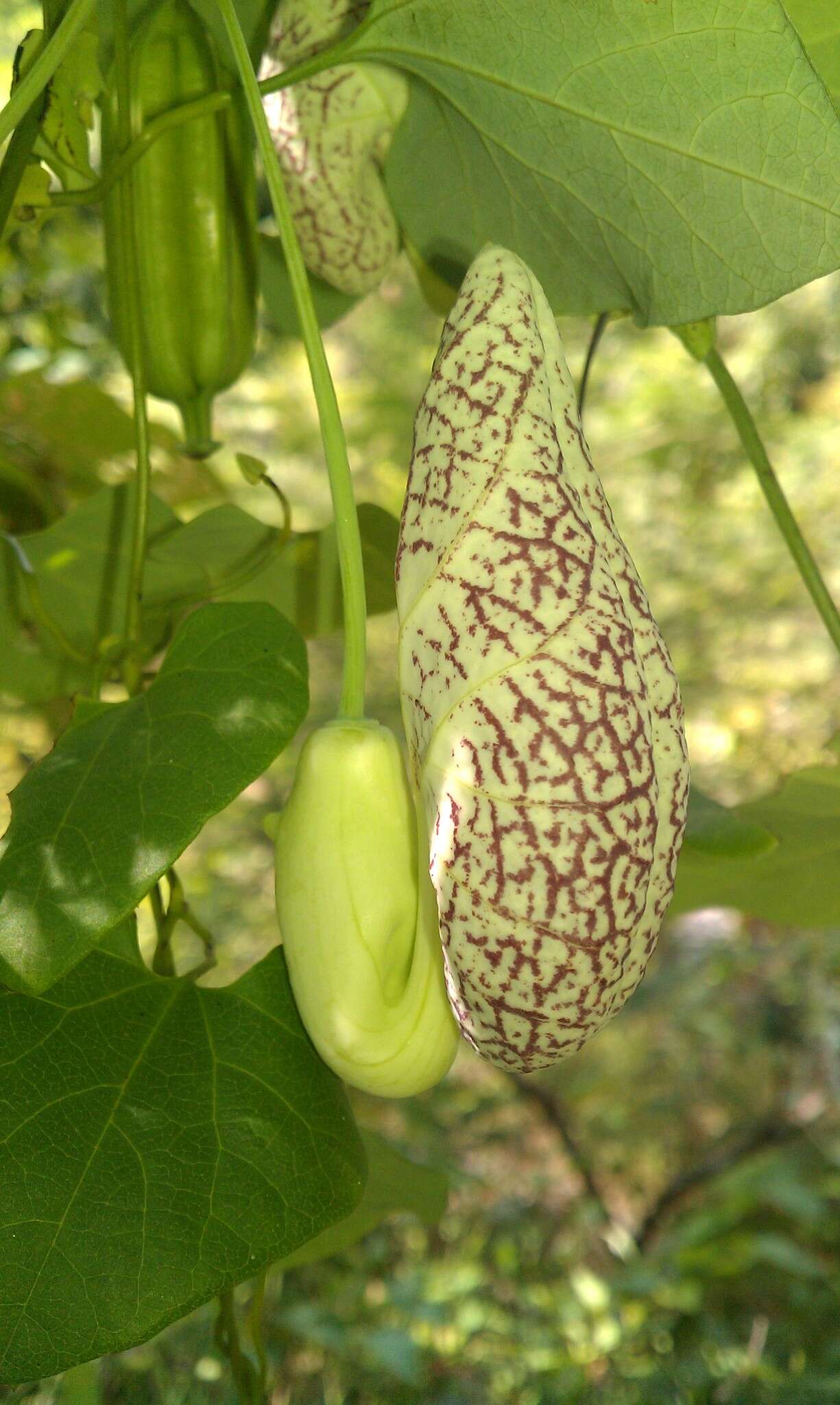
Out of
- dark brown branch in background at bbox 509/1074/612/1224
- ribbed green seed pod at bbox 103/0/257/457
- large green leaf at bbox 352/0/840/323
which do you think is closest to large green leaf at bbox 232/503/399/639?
ribbed green seed pod at bbox 103/0/257/457

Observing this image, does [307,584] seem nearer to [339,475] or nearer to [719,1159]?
[339,475]

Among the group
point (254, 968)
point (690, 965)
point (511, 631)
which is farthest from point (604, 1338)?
point (511, 631)

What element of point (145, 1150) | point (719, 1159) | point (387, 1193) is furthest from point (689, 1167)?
point (145, 1150)

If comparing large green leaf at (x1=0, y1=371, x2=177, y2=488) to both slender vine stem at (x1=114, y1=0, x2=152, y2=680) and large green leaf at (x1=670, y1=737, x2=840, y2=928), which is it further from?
large green leaf at (x1=670, y1=737, x2=840, y2=928)

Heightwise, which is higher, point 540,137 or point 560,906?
point 540,137

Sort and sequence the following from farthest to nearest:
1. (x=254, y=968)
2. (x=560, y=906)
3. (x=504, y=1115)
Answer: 1. (x=504, y=1115)
2. (x=254, y=968)
3. (x=560, y=906)

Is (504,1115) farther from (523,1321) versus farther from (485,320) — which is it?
(485,320)

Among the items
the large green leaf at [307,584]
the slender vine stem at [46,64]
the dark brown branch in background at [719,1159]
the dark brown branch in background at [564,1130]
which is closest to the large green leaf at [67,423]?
the large green leaf at [307,584]
